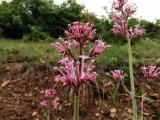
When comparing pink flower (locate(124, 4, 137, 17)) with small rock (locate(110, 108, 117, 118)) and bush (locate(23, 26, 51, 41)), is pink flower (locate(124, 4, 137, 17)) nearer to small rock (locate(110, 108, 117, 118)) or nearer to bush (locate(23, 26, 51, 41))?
small rock (locate(110, 108, 117, 118))

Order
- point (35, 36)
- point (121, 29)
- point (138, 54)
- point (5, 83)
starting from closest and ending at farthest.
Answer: point (121, 29)
point (5, 83)
point (138, 54)
point (35, 36)

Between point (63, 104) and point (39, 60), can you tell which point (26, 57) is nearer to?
point (39, 60)

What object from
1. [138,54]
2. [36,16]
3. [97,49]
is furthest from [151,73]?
[36,16]

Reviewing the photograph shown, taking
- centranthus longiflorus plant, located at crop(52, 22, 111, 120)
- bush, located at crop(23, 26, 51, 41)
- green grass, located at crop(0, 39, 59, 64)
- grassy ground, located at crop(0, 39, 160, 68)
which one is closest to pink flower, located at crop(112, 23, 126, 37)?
centranthus longiflorus plant, located at crop(52, 22, 111, 120)

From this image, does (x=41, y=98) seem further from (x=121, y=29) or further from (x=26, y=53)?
(x=121, y=29)

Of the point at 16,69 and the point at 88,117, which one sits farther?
the point at 16,69

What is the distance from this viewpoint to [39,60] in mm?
10719

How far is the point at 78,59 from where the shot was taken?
3182mm

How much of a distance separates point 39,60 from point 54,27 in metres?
6.25

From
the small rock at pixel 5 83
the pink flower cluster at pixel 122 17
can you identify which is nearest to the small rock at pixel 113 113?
the small rock at pixel 5 83

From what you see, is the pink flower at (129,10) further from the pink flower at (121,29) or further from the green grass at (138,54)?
the green grass at (138,54)

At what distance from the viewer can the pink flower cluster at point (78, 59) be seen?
3.10m

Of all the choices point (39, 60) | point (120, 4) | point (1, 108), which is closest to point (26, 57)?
point (39, 60)

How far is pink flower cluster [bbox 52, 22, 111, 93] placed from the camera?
3.10 m
